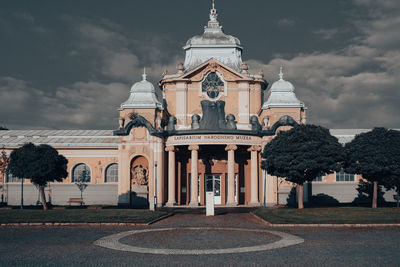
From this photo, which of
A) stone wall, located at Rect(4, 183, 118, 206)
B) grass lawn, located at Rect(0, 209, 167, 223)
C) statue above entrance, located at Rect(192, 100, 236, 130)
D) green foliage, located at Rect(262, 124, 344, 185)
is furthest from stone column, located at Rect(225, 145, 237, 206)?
stone wall, located at Rect(4, 183, 118, 206)

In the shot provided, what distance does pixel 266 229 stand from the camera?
2684 cm

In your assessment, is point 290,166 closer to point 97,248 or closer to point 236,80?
point 236,80

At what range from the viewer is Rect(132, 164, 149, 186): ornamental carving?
165 ft

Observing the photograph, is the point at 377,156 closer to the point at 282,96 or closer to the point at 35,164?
the point at 282,96

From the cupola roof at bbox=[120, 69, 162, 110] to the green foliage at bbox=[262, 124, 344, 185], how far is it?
16754 millimetres

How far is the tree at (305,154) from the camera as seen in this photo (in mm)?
38125

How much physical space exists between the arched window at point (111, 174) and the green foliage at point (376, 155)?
26931 millimetres

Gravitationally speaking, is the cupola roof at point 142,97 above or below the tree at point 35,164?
above

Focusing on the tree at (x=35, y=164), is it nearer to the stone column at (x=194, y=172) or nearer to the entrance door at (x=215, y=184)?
the stone column at (x=194, y=172)

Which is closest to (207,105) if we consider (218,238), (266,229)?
(266,229)

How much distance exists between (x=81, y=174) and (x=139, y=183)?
8.61m

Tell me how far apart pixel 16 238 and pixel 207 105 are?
31054 millimetres

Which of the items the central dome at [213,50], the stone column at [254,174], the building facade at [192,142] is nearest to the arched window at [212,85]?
the building facade at [192,142]

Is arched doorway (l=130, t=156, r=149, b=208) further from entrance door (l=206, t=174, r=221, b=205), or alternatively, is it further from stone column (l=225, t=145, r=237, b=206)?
stone column (l=225, t=145, r=237, b=206)
